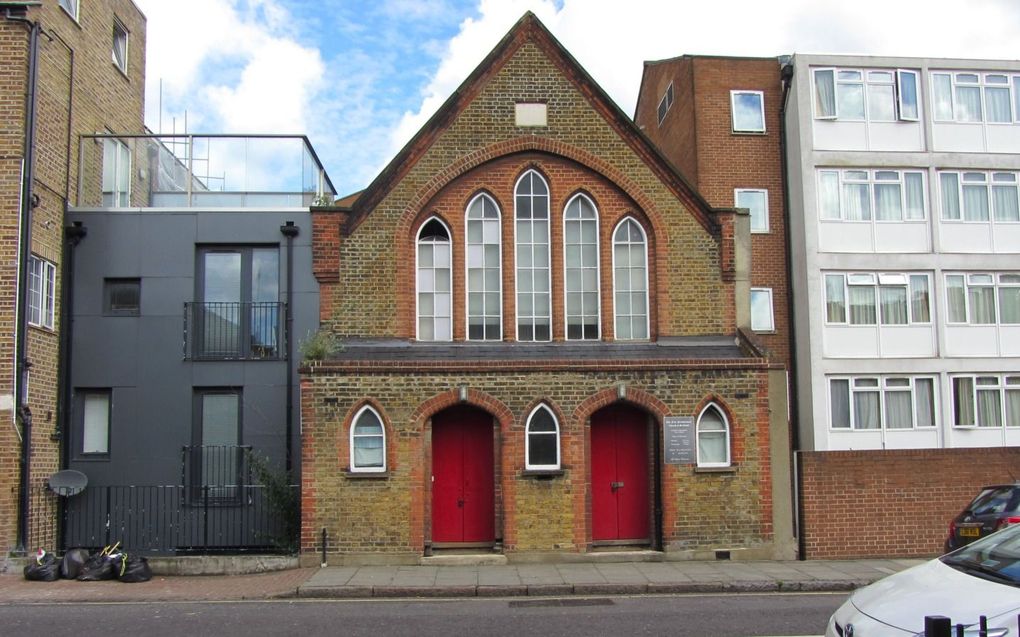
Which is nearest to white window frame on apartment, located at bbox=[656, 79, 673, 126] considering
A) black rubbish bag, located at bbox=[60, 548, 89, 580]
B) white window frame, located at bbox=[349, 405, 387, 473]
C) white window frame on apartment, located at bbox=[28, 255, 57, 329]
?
white window frame, located at bbox=[349, 405, 387, 473]

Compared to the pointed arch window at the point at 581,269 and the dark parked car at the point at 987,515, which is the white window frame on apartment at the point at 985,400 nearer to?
the dark parked car at the point at 987,515

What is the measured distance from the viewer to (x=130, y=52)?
22.2 meters

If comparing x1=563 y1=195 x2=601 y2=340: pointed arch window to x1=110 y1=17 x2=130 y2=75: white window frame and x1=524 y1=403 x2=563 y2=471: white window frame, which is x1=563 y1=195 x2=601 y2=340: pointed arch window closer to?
x1=524 y1=403 x2=563 y2=471: white window frame

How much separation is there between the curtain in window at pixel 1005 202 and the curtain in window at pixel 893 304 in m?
3.33

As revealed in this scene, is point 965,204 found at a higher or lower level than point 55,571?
higher

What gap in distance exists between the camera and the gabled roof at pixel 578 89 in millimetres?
17859

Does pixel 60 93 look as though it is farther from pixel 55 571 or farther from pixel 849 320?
pixel 849 320

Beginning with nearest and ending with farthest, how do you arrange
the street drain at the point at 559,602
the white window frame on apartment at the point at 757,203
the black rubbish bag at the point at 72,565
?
1. the street drain at the point at 559,602
2. the black rubbish bag at the point at 72,565
3. the white window frame on apartment at the point at 757,203

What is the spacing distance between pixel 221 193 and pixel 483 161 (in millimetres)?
5312

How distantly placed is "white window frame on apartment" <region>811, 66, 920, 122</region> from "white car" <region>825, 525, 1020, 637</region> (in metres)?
20.1

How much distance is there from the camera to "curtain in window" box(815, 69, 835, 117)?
82.7ft

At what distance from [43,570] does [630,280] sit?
1102 cm

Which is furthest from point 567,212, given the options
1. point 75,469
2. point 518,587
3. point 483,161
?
point 75,469

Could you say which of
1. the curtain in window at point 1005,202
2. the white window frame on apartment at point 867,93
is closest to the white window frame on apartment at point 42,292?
the white window frame on apartment at point 867,93
